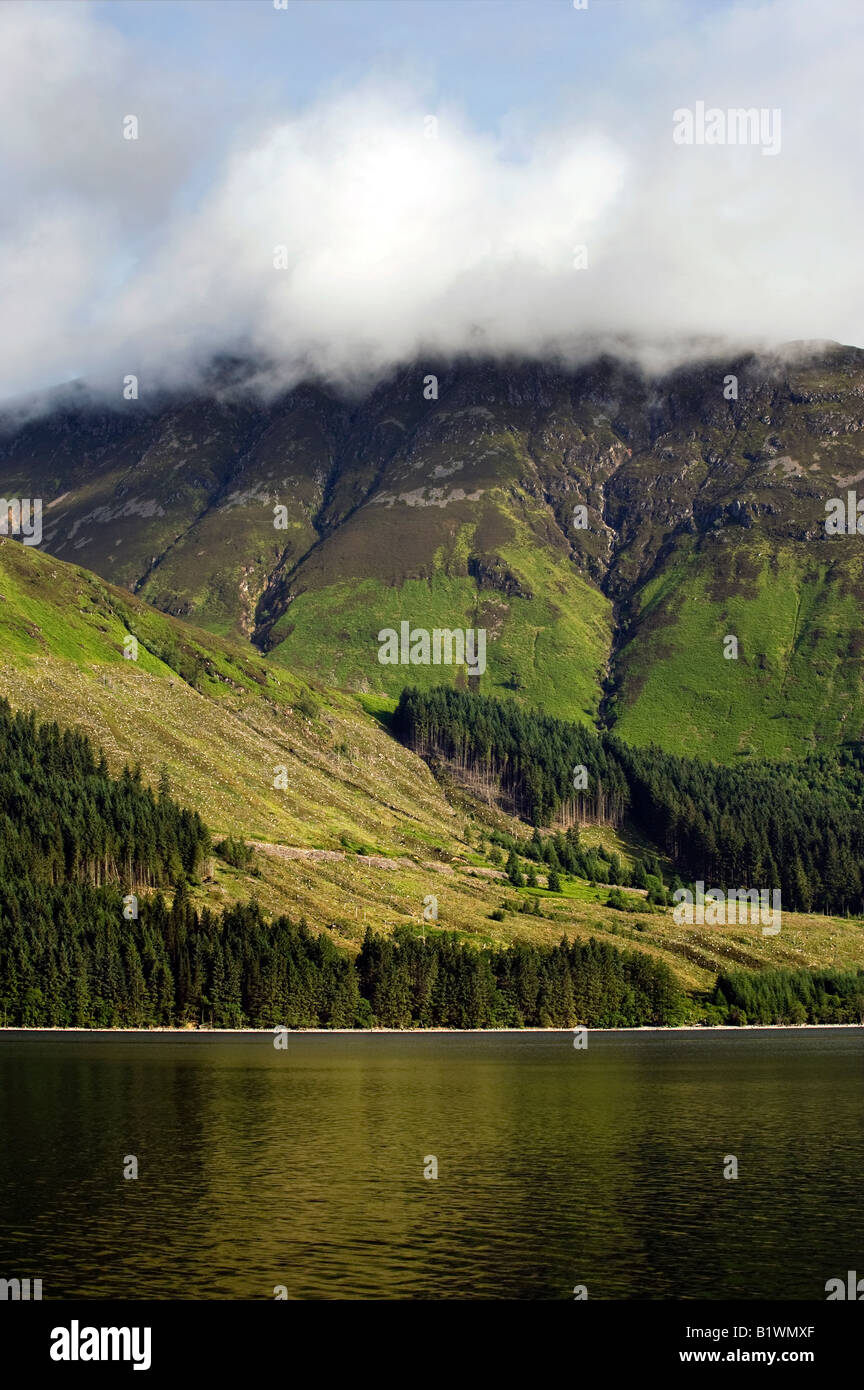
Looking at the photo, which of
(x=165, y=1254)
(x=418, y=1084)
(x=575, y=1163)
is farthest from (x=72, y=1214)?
(x=418, y=1084)

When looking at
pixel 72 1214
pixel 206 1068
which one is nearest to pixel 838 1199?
pixel 72 1214

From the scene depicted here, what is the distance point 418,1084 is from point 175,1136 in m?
46.4

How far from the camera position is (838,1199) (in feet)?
284

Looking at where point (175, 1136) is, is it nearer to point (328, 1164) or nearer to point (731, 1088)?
point (328, 1164)

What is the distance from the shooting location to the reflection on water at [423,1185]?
6769 cm

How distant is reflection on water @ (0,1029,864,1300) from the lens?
67688mm

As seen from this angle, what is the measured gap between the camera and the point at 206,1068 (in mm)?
166250

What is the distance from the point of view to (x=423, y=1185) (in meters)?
91.6
